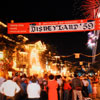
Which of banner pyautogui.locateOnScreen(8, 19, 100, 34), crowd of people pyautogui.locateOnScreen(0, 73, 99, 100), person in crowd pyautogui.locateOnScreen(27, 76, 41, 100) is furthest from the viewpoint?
banner pyautogui.locateOnScreen(8, 19, 100, 34)

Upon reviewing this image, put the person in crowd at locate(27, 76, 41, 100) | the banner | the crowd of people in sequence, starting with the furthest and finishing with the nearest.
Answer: the banner < the crowd of people < the person in crowd at locate(27, 76, 41, 100)

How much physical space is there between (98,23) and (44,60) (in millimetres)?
31256

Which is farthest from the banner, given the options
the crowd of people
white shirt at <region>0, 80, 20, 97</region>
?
white shirt at <region>0, 80, 20, 97</region>

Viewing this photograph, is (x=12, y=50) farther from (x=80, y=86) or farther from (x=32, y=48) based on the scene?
(x=80, y=86)

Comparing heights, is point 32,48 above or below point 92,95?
above

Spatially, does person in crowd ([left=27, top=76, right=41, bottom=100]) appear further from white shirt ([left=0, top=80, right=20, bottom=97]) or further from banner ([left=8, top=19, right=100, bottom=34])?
banner ([left=8, top=19, right=100, bottom=34])

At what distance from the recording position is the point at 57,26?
52.1ft

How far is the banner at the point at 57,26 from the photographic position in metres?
15.6

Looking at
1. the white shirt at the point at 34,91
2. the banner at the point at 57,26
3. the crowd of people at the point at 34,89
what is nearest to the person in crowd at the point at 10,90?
the crowd of people at the point at 34,89

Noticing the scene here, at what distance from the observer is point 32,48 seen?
128 ft

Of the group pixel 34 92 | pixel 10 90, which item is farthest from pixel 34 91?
pixel 10 90

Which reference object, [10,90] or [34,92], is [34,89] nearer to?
[34,92]

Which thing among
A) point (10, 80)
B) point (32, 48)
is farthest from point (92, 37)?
point (10, 80)

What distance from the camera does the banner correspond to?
A: 51.3ft
